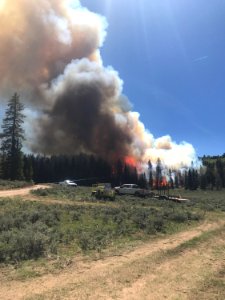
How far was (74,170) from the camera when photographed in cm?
10056

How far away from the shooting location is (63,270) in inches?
450

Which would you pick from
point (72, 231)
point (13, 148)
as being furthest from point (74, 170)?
point (72, 231)

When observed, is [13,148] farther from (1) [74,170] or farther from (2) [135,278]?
(2) [135,278]

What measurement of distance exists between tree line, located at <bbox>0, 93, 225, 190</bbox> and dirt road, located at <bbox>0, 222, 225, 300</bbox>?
60.1 m

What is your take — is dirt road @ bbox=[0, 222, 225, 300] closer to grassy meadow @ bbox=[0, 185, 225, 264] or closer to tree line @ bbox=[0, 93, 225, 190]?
grassy meadow @ bbox=[0, 185, 225, 264]

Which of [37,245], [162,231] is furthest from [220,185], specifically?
[37,245]

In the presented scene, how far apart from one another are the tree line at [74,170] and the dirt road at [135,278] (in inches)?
2366

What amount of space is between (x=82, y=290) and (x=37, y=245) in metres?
4.55

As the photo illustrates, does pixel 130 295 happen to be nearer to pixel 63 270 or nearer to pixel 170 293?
pixel 170 293

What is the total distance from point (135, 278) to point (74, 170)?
90522 millimetres

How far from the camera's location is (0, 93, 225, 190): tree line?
7269 cm

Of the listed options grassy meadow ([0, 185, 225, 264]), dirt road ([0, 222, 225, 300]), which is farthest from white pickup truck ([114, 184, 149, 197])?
dirt road ([0, 222, 225, 300])

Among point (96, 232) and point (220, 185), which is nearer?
point (96, 232)

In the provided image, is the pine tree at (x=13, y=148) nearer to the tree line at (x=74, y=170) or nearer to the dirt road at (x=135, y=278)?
the tree line at (x=74, y=170)
